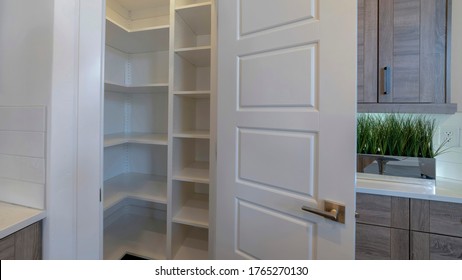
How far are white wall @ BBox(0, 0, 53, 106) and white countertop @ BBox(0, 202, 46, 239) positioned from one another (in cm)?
43

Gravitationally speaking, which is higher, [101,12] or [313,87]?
[101,12]

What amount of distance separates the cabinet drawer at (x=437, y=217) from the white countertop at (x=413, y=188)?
0.03m

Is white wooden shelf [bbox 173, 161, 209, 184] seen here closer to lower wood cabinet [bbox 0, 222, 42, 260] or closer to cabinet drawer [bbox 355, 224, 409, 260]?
lower wood cabinet [bbox 0, 222, 42, 260]

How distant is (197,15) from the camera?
1540 mm

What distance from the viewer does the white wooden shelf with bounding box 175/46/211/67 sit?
1.47 meters

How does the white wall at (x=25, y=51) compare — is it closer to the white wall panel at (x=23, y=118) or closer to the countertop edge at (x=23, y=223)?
the white wall panel at (x=23, y=118)

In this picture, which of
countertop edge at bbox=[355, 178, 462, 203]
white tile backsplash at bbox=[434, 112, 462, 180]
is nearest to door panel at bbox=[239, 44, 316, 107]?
countertop edge at bbox=[355, 178, 462, 203]

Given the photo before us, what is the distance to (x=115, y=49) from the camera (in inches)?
73.0

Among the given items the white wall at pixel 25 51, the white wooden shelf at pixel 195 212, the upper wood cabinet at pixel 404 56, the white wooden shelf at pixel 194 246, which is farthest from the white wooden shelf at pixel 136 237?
the upper wood cabinet at pixel 404 56

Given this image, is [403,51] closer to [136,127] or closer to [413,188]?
[413,188]

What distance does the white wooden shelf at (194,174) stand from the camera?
1490 mm
